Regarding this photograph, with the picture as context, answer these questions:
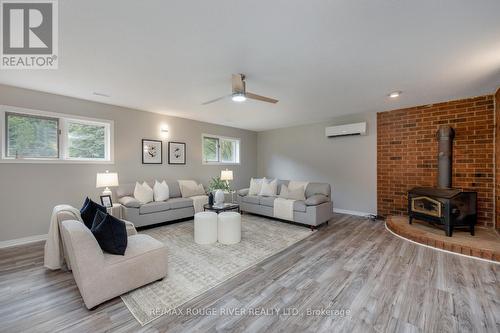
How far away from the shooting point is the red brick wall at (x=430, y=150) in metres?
3.89

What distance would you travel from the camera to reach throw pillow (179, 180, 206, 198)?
5141mm

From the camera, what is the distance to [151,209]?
4203 mm

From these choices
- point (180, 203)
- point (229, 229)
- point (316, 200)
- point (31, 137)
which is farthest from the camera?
point (180, 203)

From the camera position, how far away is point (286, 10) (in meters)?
1.72

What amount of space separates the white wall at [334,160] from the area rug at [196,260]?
2035mm

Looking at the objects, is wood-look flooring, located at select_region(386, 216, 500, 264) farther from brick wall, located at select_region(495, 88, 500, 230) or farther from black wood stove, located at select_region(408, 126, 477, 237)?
brick wall, located at select_region(495, 88, 500, 230)

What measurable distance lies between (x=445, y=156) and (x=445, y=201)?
115 centimetres

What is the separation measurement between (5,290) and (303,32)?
4011 millimetres

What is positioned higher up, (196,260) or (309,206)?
(309,206)

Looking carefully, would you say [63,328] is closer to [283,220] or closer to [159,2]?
[159,2]

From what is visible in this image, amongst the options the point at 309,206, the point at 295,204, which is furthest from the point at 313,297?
the point at 295,204

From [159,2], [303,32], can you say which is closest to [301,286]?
[303,32]

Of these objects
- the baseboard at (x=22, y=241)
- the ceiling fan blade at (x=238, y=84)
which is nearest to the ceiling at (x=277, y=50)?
the ceiling fan blade at (x=238, y=84)

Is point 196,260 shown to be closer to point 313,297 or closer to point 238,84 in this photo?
point 313,297
